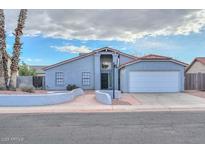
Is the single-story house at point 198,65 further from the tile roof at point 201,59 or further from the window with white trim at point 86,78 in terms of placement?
the window with white trim at point 86,78

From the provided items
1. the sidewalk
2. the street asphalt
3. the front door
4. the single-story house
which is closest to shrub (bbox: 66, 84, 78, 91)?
the front door

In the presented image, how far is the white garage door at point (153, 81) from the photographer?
83.8 ft

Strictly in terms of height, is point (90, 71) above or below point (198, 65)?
below

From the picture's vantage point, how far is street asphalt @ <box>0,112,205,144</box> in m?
7.86

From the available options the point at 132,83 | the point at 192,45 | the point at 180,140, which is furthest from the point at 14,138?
the point at 192,45

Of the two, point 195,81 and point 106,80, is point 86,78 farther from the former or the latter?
point 195,81

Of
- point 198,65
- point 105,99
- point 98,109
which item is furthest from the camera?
point 198,65

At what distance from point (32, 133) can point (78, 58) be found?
69.6 ft

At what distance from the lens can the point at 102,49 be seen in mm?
29641

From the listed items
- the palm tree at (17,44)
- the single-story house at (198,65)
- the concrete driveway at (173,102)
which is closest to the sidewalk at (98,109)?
the concrete driveway at (173,102)

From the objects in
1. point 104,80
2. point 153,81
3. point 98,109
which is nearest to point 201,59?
point 153,81

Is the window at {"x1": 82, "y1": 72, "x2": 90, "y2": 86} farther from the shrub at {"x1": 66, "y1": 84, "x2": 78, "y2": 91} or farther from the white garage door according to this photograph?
the white garage door

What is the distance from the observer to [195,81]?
95.0 ft

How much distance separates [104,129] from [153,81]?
1709cm
